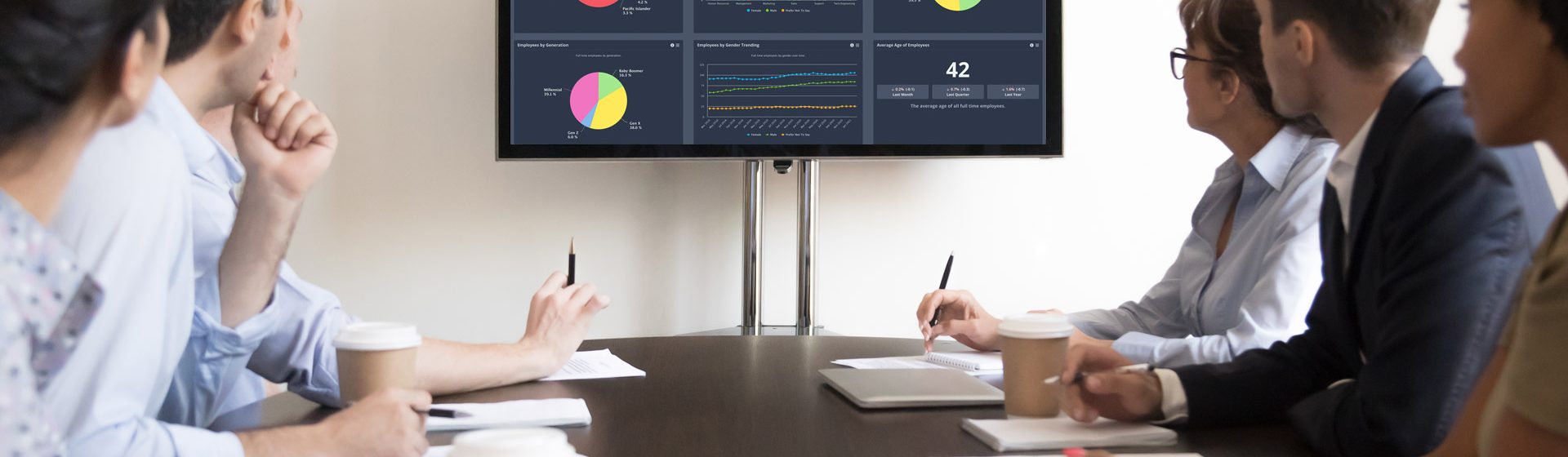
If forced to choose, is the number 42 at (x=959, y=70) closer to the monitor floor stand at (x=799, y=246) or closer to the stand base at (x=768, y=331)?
the monitor floor stand at (x=799, y=246)

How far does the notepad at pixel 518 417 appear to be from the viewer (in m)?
1.40

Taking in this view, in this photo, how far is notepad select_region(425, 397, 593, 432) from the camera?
1399mm

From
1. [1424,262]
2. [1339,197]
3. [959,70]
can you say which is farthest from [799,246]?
[1424,262]

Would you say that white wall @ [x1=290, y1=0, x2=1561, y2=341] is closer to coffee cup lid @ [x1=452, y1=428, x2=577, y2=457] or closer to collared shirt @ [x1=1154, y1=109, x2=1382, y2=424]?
collared shirt @ [x1=1154, y1=109, x2=1382, y2=424]

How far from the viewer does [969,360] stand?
6.37ft

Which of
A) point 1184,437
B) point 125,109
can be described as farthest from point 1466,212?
point 125,109

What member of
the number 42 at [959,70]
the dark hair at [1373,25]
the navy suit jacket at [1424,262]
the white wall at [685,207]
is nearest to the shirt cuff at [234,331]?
the navy suit jacket at [1424,262]

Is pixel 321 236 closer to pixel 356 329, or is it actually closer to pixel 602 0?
pixel 602 0

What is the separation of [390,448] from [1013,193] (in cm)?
268

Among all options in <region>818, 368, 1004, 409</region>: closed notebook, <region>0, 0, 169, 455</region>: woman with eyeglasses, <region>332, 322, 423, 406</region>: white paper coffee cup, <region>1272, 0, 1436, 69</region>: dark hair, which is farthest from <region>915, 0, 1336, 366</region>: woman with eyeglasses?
<region>0, 0, 169, 455</region>: woman with eyeglasses

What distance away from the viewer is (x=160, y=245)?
1138 millimetres

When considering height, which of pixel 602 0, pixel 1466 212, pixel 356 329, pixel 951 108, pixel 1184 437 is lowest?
pixel 1184 437

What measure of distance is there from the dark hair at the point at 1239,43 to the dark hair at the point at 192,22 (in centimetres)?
163

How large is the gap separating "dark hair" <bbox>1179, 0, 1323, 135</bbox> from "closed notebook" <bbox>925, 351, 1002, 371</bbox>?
0.71m
